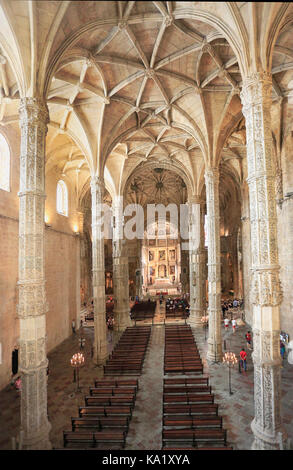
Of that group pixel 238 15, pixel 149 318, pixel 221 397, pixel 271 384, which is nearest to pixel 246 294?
pixel 149 318

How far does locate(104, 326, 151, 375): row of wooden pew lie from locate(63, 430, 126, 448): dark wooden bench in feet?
20.2

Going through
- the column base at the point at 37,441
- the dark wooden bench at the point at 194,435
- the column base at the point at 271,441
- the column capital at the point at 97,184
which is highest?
the column capital at the point at 97,184

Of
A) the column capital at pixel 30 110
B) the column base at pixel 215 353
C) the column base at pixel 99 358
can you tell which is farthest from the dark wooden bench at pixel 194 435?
the column capital at pixel 30 110

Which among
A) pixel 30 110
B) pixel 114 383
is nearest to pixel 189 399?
pixel 114 383

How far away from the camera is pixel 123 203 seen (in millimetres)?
26703

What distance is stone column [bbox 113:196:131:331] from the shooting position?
82.0ft

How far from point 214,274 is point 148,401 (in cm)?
824

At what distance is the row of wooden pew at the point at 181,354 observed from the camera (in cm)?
1482

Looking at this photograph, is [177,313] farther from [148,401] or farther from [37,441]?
[37,441]

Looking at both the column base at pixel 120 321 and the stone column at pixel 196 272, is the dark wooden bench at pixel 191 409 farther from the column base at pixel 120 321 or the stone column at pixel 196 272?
the stone column at pixel 196 272

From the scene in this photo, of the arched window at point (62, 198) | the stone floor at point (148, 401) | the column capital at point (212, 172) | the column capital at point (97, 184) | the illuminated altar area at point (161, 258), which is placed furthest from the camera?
the illuminated altar area at point (161, 258)

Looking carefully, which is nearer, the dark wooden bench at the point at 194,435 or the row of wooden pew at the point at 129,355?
the dark wooden bench at the point at 194,435

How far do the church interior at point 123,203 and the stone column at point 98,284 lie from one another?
0.30 ft
